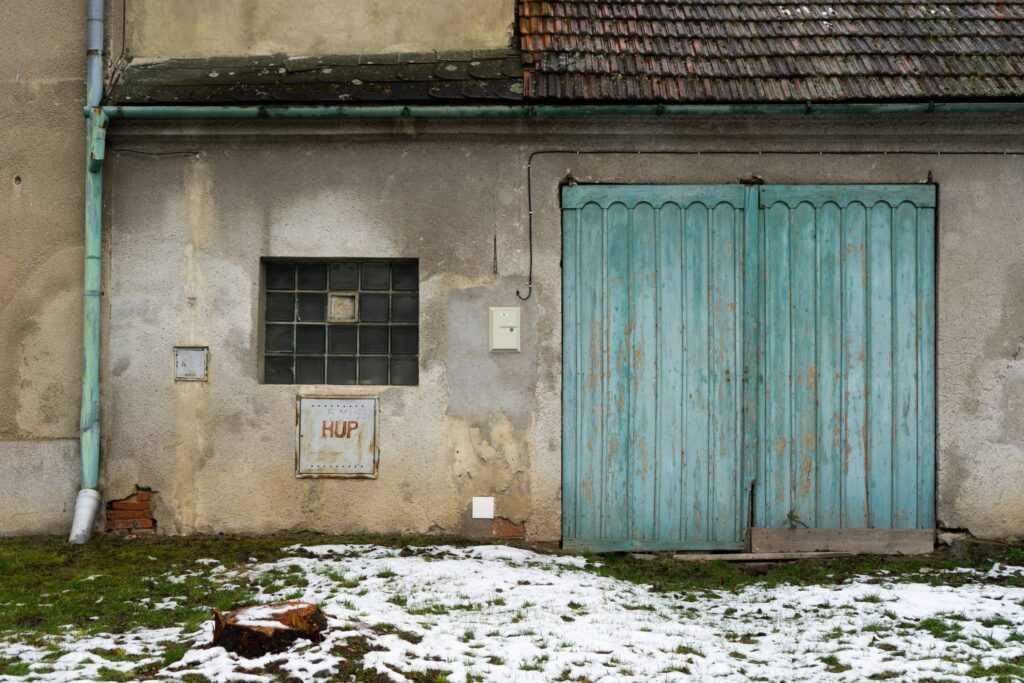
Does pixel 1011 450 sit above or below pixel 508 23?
below

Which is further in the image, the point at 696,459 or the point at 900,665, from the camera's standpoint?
the point at 696,459

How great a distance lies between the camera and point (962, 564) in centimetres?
678

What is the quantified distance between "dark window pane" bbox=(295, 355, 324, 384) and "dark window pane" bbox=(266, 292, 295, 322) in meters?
0.34

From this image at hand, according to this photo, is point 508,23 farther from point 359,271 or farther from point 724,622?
point 724,622

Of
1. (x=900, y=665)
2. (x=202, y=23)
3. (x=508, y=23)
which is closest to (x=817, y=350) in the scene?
(x=900, y=665)

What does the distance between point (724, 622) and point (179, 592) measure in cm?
335

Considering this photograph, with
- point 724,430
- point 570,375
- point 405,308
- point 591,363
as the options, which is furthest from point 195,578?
point 724,430

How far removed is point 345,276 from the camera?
24.1 feet

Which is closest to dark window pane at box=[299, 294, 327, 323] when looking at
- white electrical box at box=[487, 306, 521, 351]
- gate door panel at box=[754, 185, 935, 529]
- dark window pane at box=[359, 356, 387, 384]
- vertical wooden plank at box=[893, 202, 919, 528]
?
dark window pane at box=[359, 356, 387, 384]

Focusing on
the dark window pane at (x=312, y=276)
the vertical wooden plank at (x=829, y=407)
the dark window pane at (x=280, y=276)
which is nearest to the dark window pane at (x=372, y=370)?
the dark window pane at (x=312, y=276)

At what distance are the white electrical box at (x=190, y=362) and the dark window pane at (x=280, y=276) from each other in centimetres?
70

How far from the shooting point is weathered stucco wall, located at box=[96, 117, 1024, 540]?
712 centimetres

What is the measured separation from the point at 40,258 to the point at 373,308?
2.55 metres

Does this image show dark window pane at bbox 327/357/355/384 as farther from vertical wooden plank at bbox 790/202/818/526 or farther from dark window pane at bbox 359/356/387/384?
vertical wooden plank at bbox 790/202/818/526
